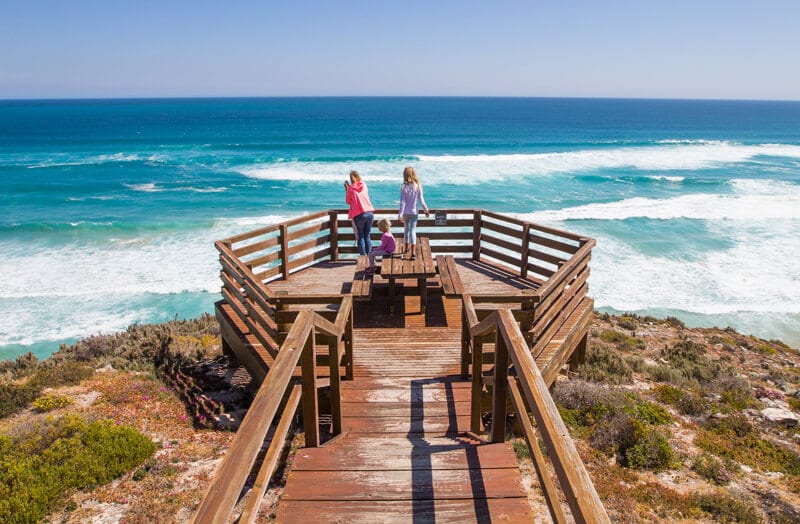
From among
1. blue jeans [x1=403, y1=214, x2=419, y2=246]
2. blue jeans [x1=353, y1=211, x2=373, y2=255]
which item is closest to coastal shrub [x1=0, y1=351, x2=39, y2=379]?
blue jeans [x1=353, y1=211, x2=373, y2=255]

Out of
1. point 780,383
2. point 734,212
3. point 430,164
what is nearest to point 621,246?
point 734,212

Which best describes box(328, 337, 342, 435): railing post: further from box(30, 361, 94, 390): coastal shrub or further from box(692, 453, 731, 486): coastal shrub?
box(30, 361, 94, 390): coastal shrub

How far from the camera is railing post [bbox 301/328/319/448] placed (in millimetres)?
3861

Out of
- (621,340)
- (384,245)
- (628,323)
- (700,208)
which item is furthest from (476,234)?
(700,208)

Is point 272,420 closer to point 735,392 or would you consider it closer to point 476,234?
point 476,234

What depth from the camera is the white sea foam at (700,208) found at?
27516mm

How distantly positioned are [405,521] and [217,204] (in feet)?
96.5

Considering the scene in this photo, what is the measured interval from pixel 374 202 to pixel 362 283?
22.7 meters

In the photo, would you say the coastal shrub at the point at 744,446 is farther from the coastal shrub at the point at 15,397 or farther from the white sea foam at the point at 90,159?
the white sea foam at the point at 90,159

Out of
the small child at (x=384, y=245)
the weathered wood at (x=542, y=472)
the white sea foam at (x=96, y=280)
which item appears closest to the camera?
the weathered wood at (x=542, y=472)

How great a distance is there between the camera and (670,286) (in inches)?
719

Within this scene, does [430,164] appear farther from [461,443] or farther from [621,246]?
[461,443]

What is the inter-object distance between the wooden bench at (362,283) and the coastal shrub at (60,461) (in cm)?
317

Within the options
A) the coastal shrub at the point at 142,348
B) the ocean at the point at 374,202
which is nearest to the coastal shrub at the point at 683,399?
the coastal shrub at the point at 142,348
